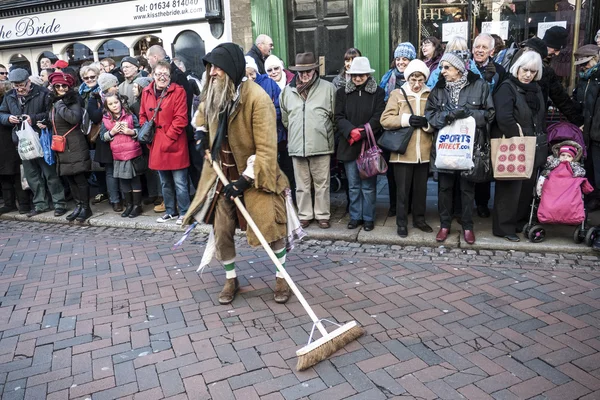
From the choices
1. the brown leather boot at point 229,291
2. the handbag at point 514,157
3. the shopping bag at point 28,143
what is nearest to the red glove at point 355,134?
the handbag at point 514,157

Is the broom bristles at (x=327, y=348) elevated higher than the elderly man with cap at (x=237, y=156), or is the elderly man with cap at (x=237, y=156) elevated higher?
the elderly man with cap at (x=237, y=156)

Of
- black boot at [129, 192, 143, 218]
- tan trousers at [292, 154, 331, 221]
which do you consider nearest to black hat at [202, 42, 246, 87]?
tan trousers at [292, 154, 331, 221]

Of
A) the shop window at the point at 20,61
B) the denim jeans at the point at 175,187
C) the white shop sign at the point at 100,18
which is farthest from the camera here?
the shop window at the point at 20,61

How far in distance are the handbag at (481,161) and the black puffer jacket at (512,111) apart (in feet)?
0.67

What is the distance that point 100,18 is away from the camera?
11.4 metres

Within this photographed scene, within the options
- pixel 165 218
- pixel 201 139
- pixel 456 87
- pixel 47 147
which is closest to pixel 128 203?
pixel 165 218

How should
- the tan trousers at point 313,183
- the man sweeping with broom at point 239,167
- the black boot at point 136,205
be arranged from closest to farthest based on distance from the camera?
1. the man sweeping with broom at point 239,167
2. the tan trousers at point 313,183
3. the black boot at point 136,205

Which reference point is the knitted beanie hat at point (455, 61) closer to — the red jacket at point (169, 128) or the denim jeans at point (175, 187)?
the red jacket at point (169, 128)

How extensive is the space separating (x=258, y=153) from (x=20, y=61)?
1159 cm

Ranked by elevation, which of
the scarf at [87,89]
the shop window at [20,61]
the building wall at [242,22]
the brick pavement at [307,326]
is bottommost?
the brick pavement at [307,326]

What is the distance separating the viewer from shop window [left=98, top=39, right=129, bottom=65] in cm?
1149

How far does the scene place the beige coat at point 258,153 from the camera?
4.04 m

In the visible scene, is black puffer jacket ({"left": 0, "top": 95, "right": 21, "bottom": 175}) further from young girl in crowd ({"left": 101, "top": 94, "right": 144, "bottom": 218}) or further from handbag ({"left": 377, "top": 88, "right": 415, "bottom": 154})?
handbag ({"left": 377, "top": 88, "right": 415, "bottom": 154})

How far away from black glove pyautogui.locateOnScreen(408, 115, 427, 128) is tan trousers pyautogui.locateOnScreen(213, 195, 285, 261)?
2.14 meters
